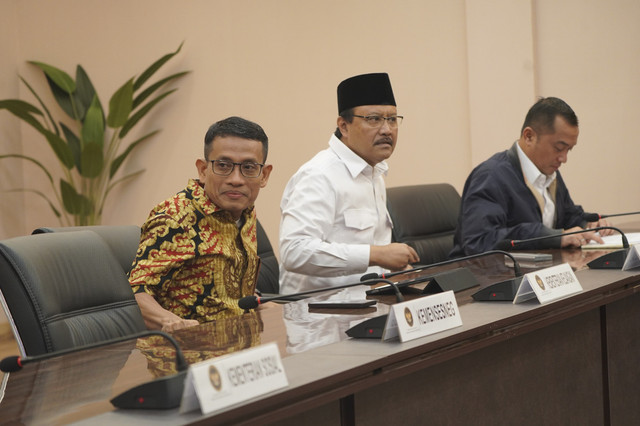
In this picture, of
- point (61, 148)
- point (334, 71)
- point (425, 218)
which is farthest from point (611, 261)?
point (61, 148)

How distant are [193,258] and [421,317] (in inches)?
33.5

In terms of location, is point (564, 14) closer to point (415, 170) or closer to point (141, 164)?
point (415, 170)

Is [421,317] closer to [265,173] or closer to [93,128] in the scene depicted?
[265,173]

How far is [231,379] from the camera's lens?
2.95ft

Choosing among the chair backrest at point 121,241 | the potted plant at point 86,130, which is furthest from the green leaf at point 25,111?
the chair backrest at point 121,241

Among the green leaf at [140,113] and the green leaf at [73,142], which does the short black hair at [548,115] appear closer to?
the green leaf at [140,113]

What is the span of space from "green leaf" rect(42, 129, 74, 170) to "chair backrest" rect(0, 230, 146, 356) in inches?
138

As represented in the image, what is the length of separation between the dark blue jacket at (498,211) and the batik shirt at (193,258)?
105 centimetres

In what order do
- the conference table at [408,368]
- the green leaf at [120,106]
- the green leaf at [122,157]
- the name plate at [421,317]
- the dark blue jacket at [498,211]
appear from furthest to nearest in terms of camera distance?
the green leaf at [122,157], the green leaf at [120,106], the dark blue jacket at [498,211], the name plate at [421,317], the conference table at [408,368]

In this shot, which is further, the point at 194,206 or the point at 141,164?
the point at 141,164

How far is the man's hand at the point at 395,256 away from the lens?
2.26 meters

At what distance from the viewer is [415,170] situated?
4617 mm

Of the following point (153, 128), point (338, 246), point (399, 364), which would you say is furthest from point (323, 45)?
point (399, 364)

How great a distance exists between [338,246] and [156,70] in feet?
10.3
